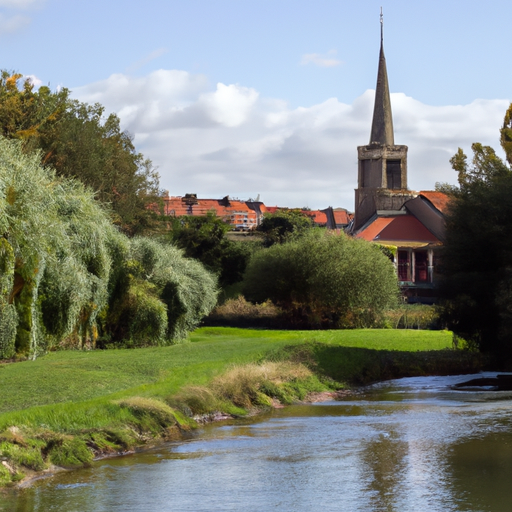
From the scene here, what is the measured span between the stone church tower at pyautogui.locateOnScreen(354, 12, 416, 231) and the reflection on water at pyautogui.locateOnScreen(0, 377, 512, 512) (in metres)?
71.0

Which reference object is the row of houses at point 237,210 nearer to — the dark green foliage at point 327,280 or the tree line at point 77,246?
the tree line at point 77,246

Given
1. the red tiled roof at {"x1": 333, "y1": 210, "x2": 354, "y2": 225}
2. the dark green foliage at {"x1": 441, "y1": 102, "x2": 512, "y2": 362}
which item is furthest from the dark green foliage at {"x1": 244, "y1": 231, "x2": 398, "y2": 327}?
the red tiled roof at {"x1": 333, "y1": 210, "x2": 354, "y2": 225}

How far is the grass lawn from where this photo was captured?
73.9 feet

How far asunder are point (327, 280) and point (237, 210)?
11241 cm

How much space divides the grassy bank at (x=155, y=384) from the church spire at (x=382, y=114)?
6390 centimetres

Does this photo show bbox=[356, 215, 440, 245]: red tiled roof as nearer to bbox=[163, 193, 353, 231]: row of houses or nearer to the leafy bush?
the leafy bush

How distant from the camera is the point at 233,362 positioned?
103 feet

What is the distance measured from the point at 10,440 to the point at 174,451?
14.4ft

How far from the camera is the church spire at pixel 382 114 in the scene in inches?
4171

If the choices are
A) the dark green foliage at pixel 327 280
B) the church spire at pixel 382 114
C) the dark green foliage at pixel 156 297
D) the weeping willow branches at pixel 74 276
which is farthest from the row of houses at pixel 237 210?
the weeping willow branches at pixel 74 276

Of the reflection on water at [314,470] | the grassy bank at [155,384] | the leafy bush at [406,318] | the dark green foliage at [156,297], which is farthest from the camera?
the leafy bush at [406,318]

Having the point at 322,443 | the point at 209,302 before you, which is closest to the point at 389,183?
the point at 209,302

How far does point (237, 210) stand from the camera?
171m

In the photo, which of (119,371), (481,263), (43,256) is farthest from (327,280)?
(43,256)
